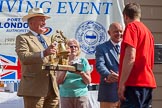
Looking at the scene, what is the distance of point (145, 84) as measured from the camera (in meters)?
4.36

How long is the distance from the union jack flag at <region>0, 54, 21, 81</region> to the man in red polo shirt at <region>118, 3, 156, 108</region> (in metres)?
2.11

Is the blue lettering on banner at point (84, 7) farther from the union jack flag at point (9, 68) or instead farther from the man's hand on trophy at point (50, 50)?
the man's hand on trophy at point (50, 50)

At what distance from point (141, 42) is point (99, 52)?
1.17m

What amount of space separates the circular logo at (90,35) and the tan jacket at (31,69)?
152cm

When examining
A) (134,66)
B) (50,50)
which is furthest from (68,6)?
(134,66)

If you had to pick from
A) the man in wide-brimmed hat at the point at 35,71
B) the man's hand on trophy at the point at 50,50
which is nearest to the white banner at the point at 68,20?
the man in wide-brimmed hat at the point at 35,71

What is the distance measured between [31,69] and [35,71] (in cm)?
5

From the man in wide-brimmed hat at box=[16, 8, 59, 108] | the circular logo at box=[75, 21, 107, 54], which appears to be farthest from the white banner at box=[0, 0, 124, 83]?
the man in wide-brimmed hat at box=[16, 8, 59, 108]

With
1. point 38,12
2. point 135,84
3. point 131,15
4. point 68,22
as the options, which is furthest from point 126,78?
point 68,22

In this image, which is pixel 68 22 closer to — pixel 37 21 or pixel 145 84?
pixel 37 21

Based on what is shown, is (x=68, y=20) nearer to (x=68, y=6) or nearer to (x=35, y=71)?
(x=68, y=6)

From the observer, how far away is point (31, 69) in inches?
190

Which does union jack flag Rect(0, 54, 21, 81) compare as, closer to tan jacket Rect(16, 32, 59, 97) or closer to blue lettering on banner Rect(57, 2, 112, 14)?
blue lettering on banner Rect(57, 2, 112, 14)

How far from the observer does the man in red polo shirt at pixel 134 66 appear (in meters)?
4.27
